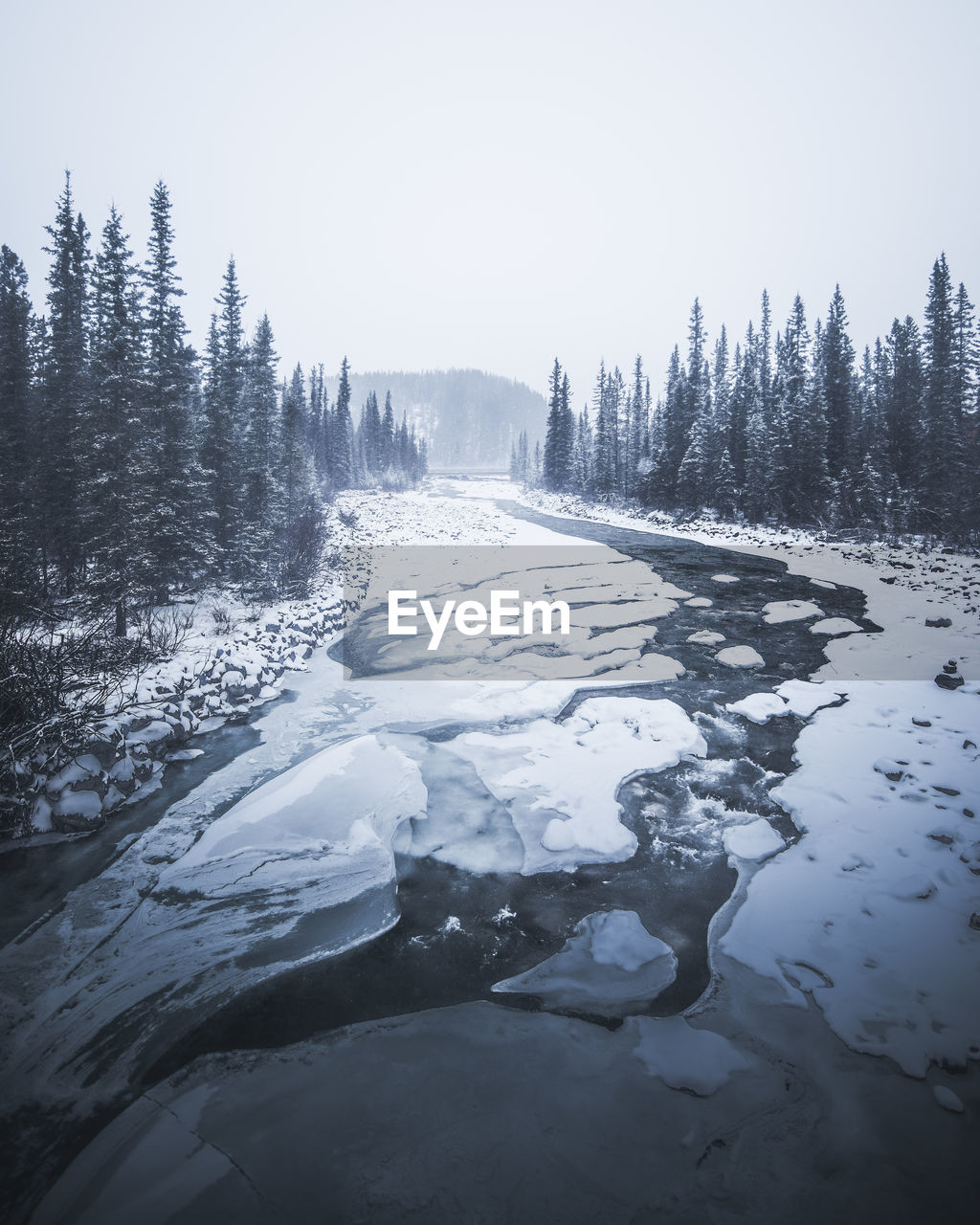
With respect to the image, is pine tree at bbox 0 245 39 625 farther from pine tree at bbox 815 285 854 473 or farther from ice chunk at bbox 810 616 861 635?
pine tree at bbox 815 285 854 473

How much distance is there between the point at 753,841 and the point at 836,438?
32608 millimetres

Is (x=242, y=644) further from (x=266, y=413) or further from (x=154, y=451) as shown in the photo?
(x=266, y=413)

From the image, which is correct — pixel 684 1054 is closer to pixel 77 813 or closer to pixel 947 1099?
pixel 947 1099

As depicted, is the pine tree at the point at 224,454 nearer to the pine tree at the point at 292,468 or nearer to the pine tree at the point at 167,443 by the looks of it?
the pine tree at the point at 167,443

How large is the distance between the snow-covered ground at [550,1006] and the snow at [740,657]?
108 inches

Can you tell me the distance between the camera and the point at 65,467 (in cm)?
1523

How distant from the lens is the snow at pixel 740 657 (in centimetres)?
1019

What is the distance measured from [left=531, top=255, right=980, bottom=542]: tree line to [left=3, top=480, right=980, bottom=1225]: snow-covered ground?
22.6 meters

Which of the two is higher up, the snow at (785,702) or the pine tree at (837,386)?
Result: the pine tree at (837,386)

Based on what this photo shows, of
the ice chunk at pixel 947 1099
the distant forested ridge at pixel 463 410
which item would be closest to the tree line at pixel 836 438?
the ice chunk at pixel 947 1099

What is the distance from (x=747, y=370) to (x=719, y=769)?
3951 cm

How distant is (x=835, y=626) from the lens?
12.2m

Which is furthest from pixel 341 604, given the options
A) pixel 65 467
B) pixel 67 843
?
pixel 67 843

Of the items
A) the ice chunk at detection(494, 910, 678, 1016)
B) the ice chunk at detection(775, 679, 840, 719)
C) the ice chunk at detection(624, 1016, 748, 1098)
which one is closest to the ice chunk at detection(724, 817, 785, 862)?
the ice chunk at detection(494, 910, 678, 1016)
